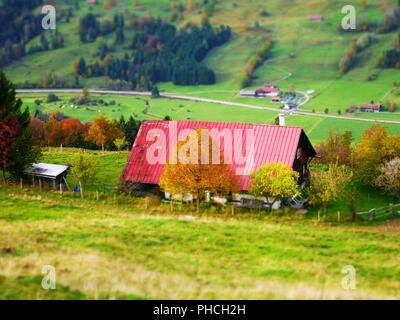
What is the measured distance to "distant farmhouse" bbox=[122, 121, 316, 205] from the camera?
4934cm

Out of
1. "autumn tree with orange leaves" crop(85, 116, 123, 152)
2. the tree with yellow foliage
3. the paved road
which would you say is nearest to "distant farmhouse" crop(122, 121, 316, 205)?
the tree with yellow foliage

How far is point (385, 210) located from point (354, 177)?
915 cm

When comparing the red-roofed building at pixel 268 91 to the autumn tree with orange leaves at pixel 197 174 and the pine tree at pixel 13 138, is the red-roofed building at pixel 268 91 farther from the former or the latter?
the autumn tree with orange leaves at pixel 197 174

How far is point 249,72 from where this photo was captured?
179m

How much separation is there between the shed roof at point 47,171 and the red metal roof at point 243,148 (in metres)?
5.32

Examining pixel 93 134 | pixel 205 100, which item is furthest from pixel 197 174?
pixel 205 100

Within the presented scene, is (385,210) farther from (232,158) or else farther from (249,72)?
(249,72)

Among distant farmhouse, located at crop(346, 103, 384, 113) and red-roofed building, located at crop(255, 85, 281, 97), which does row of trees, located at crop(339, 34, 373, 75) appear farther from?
distant farmhouse, located at crop(346, 103, 384, 113)

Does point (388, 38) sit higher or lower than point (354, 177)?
higher

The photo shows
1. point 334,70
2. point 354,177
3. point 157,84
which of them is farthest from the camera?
point 157,84

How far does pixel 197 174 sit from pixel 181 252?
45.2 feet

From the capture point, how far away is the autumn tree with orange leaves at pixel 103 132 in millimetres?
76688

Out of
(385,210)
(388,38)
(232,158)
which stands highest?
(388,38)
